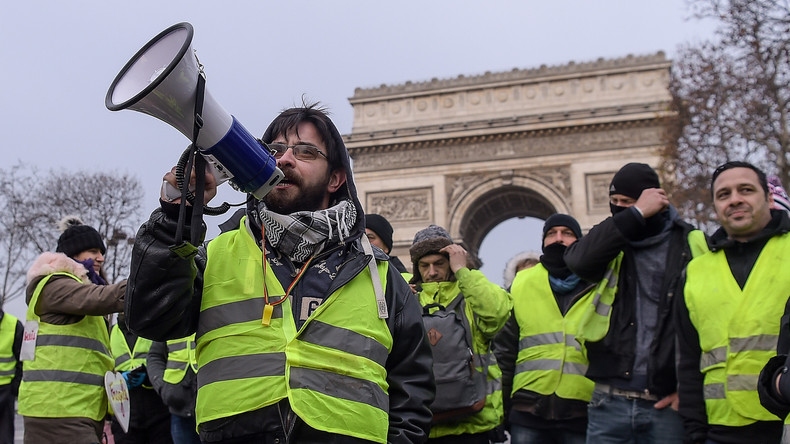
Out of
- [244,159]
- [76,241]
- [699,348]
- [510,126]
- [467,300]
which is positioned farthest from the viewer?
[510,126]

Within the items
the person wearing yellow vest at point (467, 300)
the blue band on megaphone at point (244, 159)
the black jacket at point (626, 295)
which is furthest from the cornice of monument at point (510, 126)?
the blue band on megaphone at point (244, 159)

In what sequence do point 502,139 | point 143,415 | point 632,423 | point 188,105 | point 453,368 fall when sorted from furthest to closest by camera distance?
point 502,139 < point 143,415 < point 453,368 < point 632,423 < point 188,105

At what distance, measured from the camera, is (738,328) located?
123 inches

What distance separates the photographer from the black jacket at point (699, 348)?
3223 millimetres

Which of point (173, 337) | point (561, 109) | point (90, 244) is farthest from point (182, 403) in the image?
point (561, 109)

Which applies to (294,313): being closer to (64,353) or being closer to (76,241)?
(64,353)

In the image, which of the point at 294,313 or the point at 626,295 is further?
the point at 626,295

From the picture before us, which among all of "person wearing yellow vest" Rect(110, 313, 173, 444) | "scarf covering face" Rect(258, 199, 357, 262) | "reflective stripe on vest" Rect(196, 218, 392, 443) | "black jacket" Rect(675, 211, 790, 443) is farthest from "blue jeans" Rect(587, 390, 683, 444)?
"person wearing yellow vest" Rect(110, 313, 173, 444)

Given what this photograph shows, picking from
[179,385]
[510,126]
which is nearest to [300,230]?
[179,385]

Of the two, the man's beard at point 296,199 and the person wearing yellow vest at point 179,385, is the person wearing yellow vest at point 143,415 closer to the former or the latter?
the person wearing yellow vest at point 179,385

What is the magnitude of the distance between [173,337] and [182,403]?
3.38m

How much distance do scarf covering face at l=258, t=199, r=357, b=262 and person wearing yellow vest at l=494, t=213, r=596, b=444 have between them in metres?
2.30

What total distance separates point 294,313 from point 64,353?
2708 millimetres

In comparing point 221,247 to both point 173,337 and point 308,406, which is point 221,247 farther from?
point 308,406
